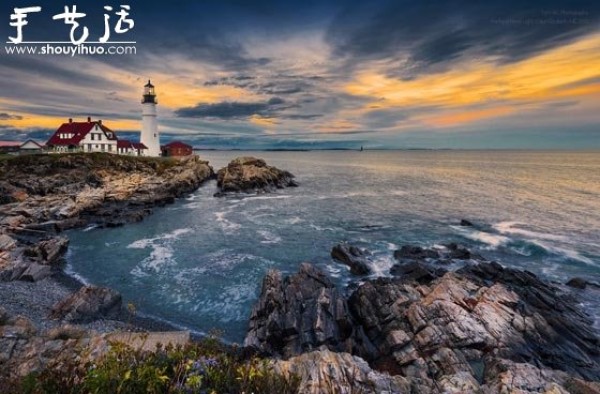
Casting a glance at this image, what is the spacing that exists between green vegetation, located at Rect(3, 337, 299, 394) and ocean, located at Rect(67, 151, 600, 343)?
46.9 feet

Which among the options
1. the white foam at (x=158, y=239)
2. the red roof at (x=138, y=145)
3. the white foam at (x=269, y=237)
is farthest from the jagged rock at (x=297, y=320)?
the red roof at (x=138, y=145)

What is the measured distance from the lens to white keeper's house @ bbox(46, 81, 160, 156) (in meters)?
78.1

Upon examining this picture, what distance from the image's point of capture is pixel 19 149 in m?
79.7

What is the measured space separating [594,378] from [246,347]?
1607 centimetres

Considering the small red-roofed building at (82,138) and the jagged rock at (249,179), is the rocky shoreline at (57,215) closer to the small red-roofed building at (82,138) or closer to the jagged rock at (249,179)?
the jagged rock at (249,179)

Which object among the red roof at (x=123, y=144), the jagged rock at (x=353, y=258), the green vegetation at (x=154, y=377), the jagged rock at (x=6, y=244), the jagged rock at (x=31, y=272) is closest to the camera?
the green vegetation at (x=154, y=377)

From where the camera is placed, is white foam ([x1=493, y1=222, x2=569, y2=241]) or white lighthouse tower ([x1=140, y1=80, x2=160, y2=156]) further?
white lighthouse tower ([x1=140, y1=80, x2=160, y2=156])

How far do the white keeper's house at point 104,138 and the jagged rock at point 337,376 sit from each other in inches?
3268

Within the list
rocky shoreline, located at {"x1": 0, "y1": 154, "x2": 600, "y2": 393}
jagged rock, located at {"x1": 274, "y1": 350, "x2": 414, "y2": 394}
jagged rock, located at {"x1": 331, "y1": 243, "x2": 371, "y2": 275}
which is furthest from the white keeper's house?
jagged rock, located at {"x1": 274, "y1": 350, "x2": 414, "y2": 394}

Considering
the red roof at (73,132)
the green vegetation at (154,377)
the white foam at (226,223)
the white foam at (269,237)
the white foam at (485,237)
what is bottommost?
the white foam at (226,223)

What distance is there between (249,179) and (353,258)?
5159 centimetres

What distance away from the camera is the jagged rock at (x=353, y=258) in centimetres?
2991

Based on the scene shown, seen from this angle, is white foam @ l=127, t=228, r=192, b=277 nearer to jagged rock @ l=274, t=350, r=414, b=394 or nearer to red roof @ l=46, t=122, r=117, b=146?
jagged rock @ l=274, t=350, r=414, b=394

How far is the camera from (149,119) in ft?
292
